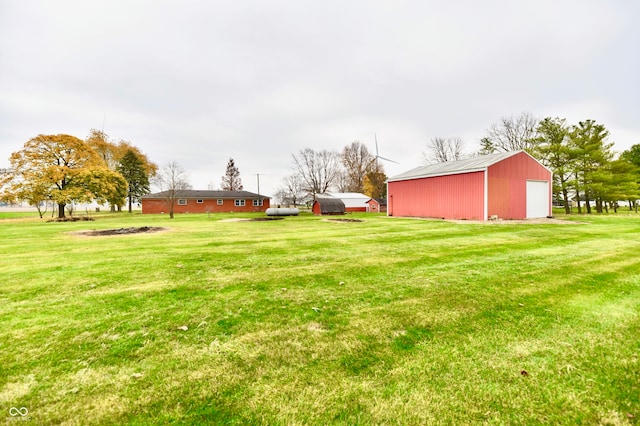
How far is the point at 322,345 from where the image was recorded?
2684 mm

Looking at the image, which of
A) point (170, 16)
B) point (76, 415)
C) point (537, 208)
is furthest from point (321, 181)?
point (76, 415)

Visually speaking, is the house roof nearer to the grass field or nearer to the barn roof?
the barn roof

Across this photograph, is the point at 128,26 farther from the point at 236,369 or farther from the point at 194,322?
the point at 236,369

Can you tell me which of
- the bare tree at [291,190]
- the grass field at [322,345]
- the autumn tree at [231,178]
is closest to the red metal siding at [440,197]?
the grass field at [322,345]

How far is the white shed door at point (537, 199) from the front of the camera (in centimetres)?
2011

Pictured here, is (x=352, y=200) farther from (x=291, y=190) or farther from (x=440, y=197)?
(x=440, y=197)

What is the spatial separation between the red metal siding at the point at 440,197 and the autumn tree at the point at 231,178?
5118cm

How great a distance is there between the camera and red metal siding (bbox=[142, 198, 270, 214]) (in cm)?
4078

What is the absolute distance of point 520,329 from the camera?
3.00 m

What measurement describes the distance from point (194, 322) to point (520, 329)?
3.73 metres

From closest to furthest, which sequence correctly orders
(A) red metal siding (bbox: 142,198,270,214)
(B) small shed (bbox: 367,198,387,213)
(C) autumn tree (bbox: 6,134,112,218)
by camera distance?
(C) autumn tree (bbox: 6,134,112,218), (A) red metal siding (bbox: 142,198,270,214), (B) small shed (bbox: 367,198,387,213)

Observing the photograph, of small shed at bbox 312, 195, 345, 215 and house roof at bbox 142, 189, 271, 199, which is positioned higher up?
house roof at bbox 142, 189, 271, 199

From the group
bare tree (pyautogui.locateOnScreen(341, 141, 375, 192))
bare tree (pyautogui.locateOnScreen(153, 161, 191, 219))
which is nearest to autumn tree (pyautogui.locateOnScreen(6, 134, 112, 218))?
bare tree (pyautogui.locateOnScreen(153, 161, 191, 219))

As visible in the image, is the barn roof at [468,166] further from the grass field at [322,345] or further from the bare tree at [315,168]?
the bare tree at [315,168]
